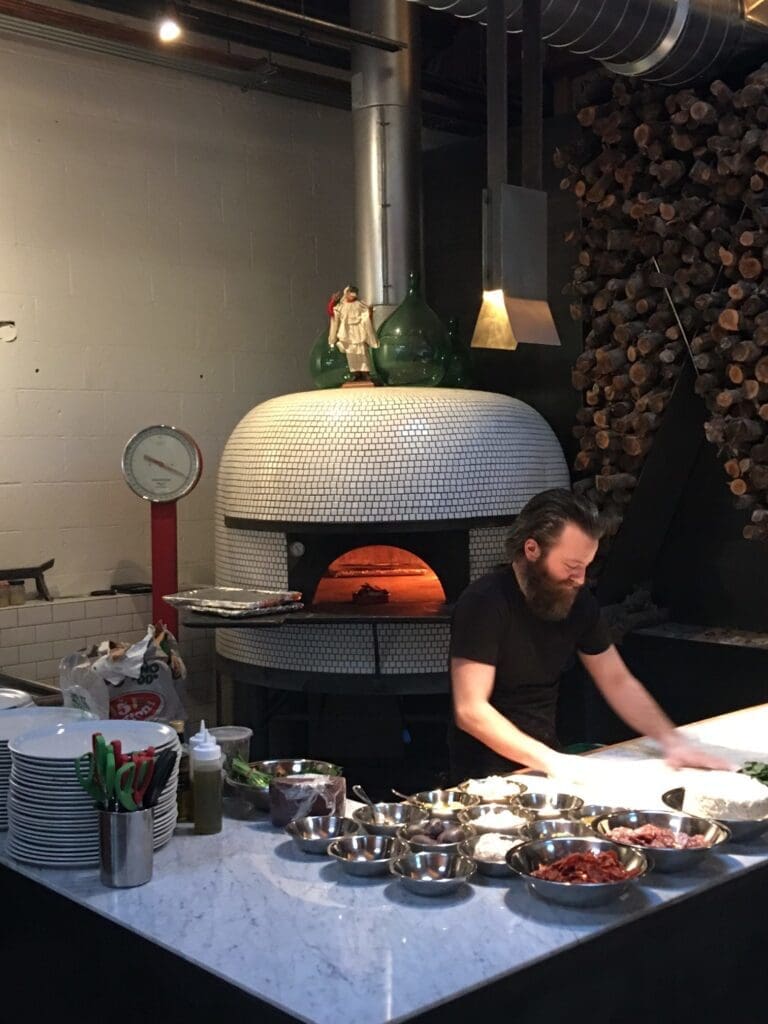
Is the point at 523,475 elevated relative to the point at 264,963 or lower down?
elevated

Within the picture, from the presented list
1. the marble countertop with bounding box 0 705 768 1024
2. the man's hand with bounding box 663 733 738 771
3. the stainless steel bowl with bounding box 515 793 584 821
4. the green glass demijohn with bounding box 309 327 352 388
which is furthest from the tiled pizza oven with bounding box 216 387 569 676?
the marble countertop with bounding box 0 705 768 1024

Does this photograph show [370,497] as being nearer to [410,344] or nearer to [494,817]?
[410,344]

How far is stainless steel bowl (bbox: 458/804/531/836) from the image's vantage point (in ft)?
8.04

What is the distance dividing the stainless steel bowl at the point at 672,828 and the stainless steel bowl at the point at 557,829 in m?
0.03

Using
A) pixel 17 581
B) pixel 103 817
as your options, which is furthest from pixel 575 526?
pixel 17 581

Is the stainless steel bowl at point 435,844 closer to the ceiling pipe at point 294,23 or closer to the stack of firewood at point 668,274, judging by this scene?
the ceiling pipe at point 294,23

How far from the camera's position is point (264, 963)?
6.30ft

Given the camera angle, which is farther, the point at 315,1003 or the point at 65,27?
the point at 65,27

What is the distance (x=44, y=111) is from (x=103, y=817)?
4.34 m

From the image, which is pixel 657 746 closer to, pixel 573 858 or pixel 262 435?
pixel 573 858

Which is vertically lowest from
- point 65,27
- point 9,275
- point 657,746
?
point 657,746

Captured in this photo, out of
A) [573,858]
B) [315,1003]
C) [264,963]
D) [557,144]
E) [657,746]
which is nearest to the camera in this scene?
[315,1003]

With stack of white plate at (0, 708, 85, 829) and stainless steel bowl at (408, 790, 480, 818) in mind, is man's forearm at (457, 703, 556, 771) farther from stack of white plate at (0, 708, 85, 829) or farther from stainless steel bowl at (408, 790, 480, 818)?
stack of white plate at (0, 708, 85, 829)

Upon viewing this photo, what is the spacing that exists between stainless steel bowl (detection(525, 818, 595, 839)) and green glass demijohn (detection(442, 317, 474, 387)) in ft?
12.3
